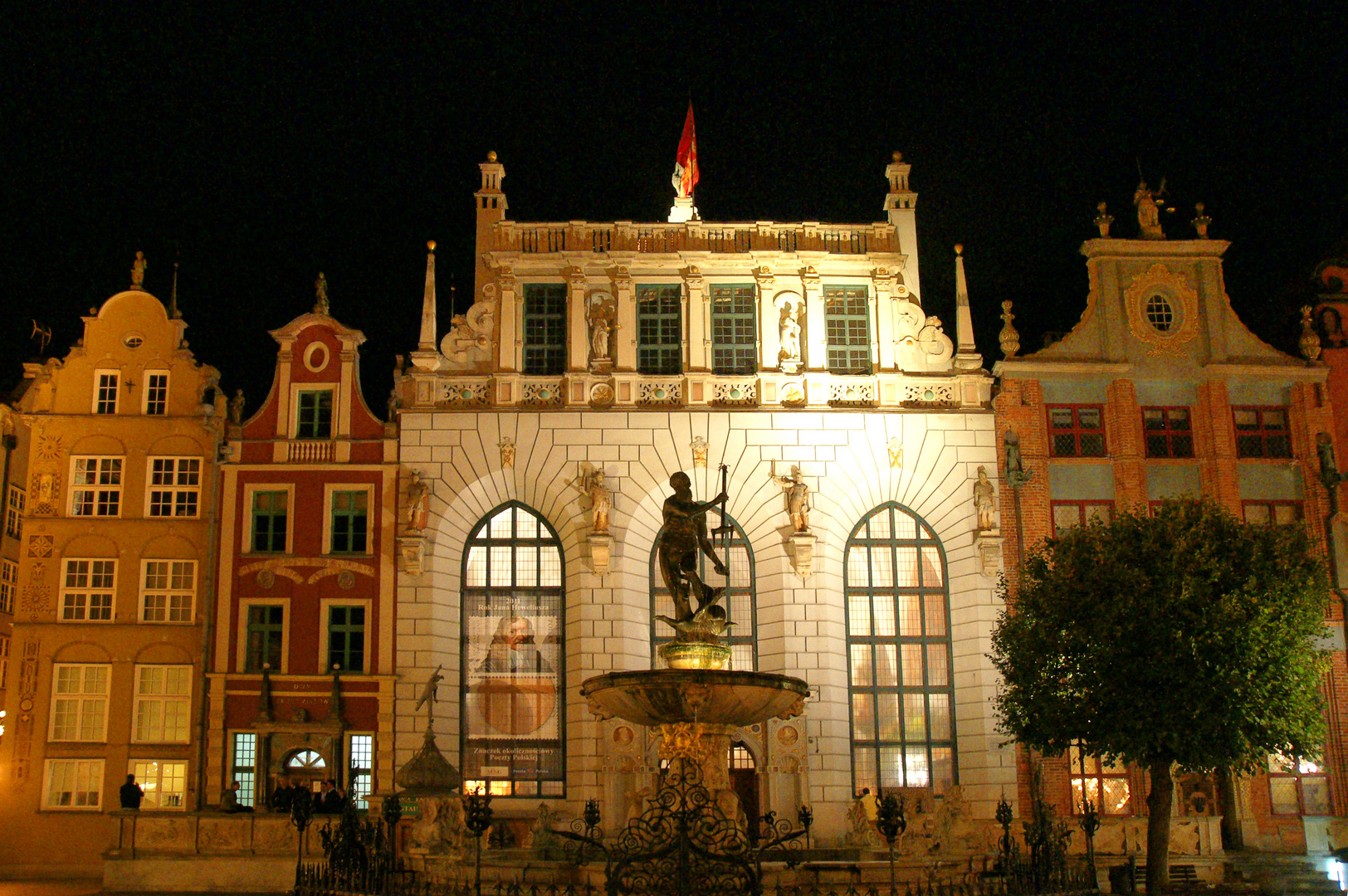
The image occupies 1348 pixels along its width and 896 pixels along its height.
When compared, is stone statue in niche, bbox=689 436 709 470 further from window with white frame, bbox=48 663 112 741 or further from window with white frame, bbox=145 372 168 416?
window with white frame, bbox=48 663 112 741

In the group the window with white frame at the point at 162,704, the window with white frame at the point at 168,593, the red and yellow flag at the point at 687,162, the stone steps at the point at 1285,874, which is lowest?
the stone steps at the point at 1285,874

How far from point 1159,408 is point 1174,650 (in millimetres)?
11553

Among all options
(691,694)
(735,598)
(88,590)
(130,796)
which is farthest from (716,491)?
(691,694)

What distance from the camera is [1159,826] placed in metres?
28.7

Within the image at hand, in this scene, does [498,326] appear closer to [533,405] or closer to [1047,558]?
[533,405]

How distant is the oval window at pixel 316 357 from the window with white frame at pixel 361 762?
388 inches

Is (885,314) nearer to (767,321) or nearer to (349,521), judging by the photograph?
(767,321)

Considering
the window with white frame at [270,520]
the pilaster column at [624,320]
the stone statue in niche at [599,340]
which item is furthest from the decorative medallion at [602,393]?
the window with white frame at [270,520]

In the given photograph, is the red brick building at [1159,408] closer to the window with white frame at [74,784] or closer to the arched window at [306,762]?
the arched window at [306,762]

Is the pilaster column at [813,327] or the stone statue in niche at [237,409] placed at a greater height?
the pilaster column at [813,327]

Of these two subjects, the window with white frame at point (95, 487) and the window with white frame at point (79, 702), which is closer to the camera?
the window with white frame at point (79, 702)

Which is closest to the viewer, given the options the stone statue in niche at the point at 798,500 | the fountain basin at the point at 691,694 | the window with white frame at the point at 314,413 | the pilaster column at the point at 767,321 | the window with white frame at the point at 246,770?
the fountain basin at the point at 691,694

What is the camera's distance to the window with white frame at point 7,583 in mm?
37531

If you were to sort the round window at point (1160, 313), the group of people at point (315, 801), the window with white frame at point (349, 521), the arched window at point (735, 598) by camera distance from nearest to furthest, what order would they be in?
the group of people at point (315, 801) → the window with white frame at point (349, 521) → the arched window at point (735, 598) → the round window at point (1160, 313)
